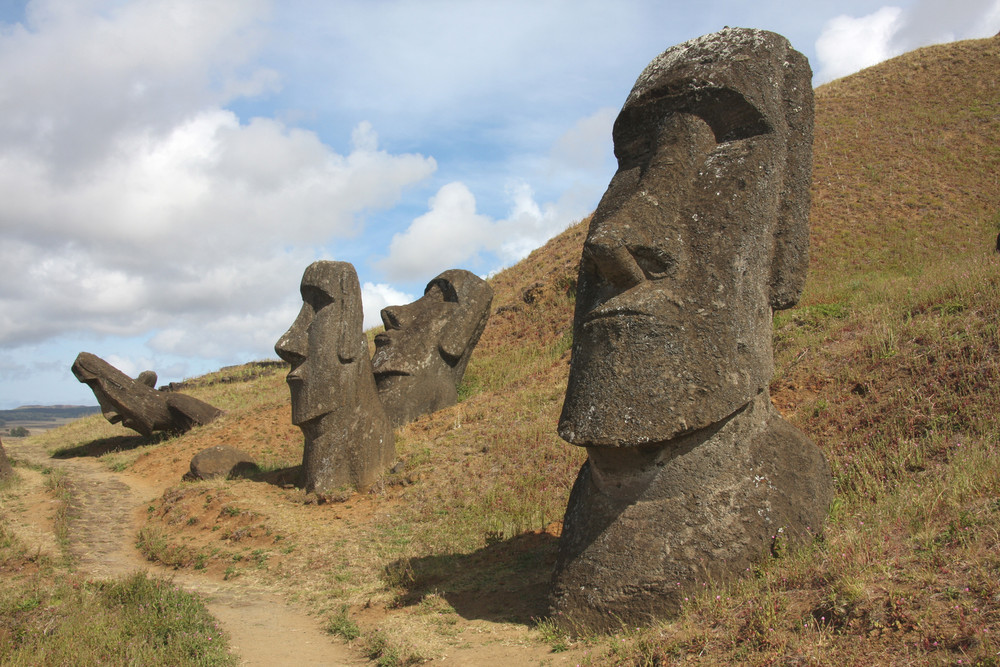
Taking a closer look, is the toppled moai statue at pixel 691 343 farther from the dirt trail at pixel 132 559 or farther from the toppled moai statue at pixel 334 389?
the toppled moai statue at pixel 334 389

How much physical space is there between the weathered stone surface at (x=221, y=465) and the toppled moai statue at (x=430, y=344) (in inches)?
98.4

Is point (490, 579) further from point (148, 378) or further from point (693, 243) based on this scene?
point (148, 378)

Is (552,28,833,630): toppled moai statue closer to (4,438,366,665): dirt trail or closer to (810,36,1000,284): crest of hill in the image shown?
(4,438,366,665): dirt trail

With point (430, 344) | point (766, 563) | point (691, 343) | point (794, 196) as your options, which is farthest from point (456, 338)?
point (766, 563)

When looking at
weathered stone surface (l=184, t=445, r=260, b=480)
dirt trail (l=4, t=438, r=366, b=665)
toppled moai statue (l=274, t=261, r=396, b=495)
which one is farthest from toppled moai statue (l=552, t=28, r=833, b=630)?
weathered stone surface (l=184, t=445, r=260, b=480)

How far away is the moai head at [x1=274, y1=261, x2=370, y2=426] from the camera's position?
32.1 ft

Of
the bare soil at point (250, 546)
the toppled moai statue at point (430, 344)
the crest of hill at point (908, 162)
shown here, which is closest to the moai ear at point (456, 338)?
the toppled moai statue at point (430, 344)

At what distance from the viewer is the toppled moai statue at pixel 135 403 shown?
50.0 feet

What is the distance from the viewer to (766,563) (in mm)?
4223

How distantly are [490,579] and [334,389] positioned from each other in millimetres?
4617

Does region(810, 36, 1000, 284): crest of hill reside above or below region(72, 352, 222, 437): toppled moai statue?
above

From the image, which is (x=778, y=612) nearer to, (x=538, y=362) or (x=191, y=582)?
(x=191, y=582)

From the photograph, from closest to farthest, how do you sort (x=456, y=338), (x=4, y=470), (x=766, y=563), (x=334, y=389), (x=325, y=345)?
(x=766, y=563) < (x=334, y=389) < (x=325, y=345) < (x=4, y=470) < (x=456, y=338)

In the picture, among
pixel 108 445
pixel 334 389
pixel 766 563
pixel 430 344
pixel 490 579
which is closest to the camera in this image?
pixel 766 563
